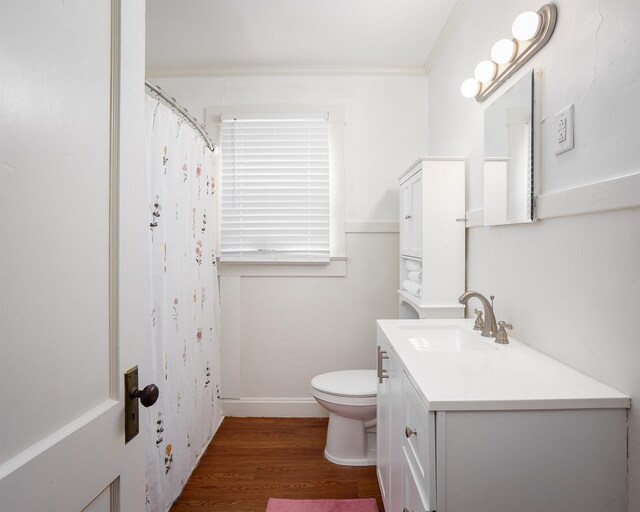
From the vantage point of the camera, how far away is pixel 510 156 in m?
1.42

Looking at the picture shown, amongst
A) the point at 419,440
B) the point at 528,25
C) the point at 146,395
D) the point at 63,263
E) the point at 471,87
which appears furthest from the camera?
the point at 471,87

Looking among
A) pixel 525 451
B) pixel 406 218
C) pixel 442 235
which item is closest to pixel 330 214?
pixel 406 218

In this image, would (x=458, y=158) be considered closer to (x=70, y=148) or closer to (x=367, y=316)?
(x=367, y=316)

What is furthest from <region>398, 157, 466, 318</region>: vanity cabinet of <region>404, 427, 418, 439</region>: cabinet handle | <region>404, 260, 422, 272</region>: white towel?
<region>404, 427, 418, 439</region>: cabinet handle

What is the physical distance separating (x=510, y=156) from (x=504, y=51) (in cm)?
40

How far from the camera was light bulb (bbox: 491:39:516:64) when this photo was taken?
55.3 inches

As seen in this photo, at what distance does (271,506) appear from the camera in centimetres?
177

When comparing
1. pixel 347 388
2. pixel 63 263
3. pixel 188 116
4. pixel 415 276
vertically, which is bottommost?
pixel 347 388

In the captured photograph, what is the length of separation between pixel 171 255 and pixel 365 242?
1.39 meters

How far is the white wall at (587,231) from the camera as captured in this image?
0.89 m

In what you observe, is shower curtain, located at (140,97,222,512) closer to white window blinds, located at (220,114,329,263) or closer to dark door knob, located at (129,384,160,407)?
white window blinds, located at (220,114,329,263)

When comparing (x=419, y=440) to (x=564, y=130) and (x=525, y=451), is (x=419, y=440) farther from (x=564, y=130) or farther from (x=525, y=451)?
(x=564, y=130)

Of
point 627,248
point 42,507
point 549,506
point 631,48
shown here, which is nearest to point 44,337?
point 42,507

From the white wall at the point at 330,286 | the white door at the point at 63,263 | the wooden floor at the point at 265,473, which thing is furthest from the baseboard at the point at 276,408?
the white door at the point at 63,263
